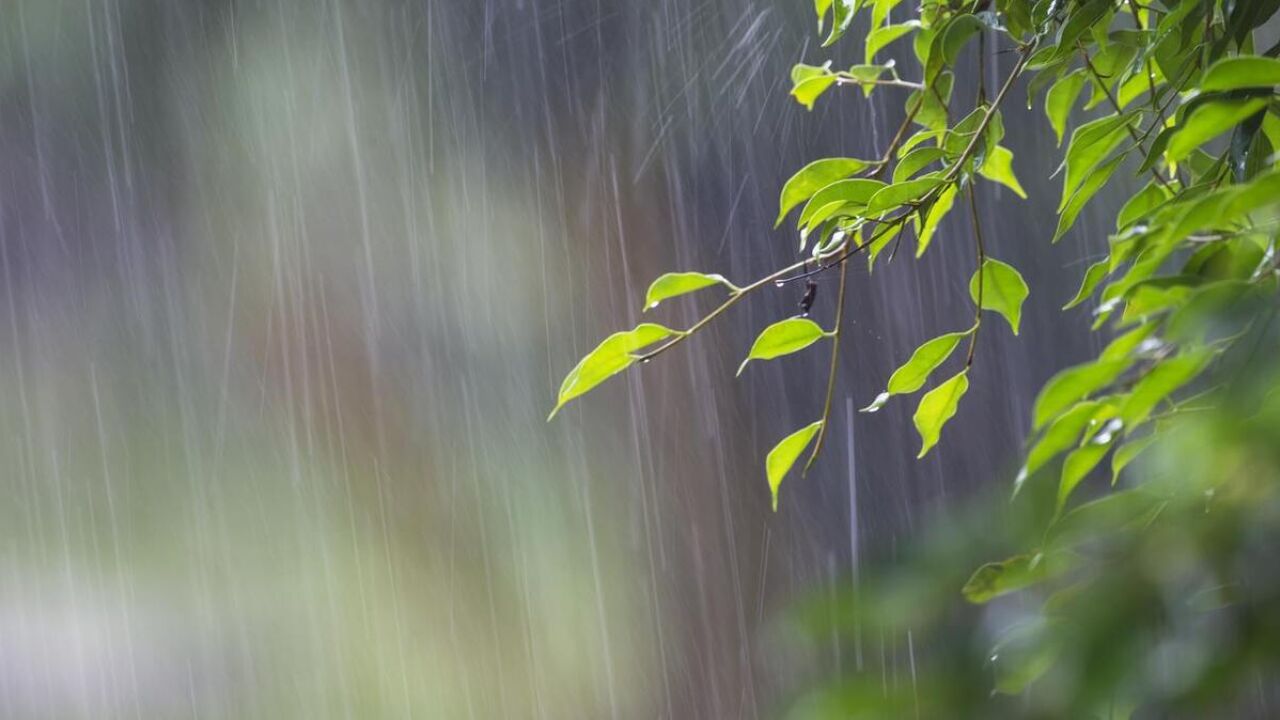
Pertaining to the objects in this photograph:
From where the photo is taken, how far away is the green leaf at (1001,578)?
27cm

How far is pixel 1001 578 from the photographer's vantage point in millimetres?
306

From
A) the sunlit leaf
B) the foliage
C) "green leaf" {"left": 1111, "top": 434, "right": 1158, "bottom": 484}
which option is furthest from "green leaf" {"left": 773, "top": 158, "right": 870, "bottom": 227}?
"green leaf" {"left": 1111, "top": 434, "right": 1158, "bottom": 484}

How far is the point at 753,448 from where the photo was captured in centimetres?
199

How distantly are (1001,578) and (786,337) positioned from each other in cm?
25

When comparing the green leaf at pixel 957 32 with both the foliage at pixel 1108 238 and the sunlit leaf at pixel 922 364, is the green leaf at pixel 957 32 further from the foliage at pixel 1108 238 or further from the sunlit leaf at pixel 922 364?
the sunlit leaf at pixel 922 364

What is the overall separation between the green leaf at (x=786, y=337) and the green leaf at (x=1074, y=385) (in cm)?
27

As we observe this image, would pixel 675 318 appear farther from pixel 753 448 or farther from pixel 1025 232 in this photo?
pixel 1025 232

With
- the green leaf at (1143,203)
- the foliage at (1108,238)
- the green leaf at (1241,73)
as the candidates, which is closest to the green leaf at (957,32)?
the foliage at (1108,238)

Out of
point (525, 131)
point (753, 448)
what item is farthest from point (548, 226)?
point (753, 448)

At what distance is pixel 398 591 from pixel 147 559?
0.66 m

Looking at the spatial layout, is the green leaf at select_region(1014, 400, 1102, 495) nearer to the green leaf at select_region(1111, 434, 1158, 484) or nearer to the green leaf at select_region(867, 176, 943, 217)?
the green leaf at select_region(1111, 434, 1158, 484)

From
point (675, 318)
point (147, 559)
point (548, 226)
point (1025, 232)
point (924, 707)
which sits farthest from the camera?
point (147, 559)

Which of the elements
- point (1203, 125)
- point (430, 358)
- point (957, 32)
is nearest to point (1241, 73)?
point (1203, 125)

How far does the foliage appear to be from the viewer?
0.24m
